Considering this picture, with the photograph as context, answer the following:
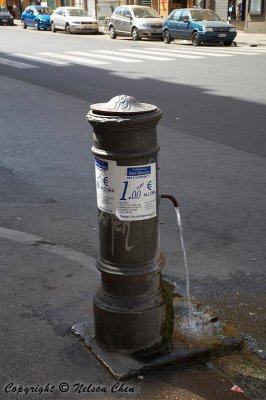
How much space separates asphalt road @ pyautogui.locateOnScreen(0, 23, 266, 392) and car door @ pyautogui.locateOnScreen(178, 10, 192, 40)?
7.99m

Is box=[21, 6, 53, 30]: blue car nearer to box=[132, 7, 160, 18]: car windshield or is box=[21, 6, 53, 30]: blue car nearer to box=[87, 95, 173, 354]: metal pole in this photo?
box=[132, 7, 160, 18]: car windshield

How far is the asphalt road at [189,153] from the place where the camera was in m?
4.94

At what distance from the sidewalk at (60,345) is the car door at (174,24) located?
23.6 m

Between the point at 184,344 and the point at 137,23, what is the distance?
94.6 feet

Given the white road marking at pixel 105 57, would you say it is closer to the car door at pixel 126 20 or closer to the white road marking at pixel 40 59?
the white road marking at pixel 40 59

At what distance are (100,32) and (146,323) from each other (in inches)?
1473

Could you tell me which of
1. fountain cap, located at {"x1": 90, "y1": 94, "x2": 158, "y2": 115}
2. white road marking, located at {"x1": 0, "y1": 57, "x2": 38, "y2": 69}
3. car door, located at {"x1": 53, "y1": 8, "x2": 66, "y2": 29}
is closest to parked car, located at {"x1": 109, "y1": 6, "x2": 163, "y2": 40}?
car door, located at {"x1": 53, "y1": 8, "x2": 66, "y2": 29}

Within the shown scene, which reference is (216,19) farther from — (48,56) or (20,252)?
(20,252)

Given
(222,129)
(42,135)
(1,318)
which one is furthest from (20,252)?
(222,129)

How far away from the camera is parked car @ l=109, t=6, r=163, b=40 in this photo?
30344 mm

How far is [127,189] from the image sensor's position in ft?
10.8

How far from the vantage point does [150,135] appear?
3.26 metres
